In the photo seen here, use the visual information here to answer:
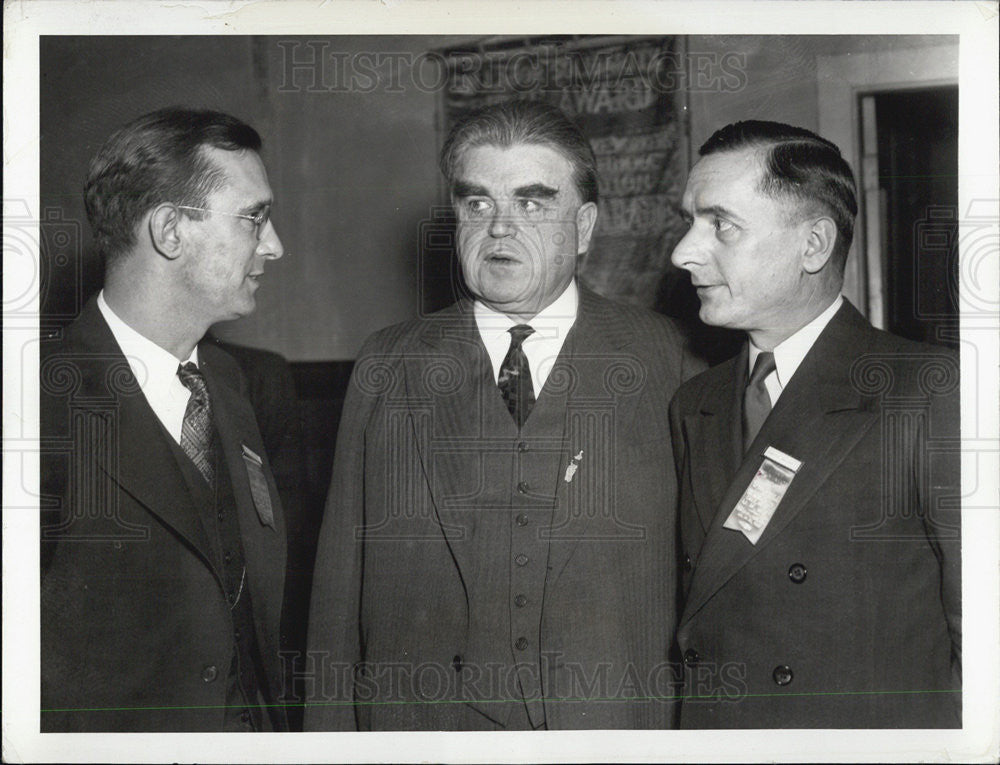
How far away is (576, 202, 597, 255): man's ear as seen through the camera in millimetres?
2031

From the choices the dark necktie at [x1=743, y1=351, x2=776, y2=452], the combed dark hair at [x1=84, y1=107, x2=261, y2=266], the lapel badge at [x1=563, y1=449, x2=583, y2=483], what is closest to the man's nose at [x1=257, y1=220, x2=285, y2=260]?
the combed dark hair at [x1=84, y1=107, x2=261, y2=266]

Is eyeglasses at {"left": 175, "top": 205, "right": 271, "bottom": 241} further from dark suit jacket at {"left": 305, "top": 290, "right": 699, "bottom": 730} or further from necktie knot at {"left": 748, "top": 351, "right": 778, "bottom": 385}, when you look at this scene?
necktie knot at {"left": 748, "top": 351, "right": 778, "bottom": 385}

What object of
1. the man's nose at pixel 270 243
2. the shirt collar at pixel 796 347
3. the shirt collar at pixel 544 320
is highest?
the man's nose at pixel 270 243

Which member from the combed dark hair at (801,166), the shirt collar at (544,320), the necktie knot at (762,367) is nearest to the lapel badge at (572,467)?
the shirt collar at (544,320)

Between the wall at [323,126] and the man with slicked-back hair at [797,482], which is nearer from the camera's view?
the man with slicked-back hair at [797,482]

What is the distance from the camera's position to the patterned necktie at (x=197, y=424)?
2.03 meters

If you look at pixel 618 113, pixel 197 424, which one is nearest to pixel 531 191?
pixel 618 113

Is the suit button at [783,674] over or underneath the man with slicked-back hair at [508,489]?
underneath

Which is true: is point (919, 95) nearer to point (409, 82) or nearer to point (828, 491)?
point (828, 491)

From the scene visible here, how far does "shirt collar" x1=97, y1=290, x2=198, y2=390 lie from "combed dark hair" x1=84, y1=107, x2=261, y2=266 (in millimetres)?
137

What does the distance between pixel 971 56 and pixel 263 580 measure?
6.05 feet

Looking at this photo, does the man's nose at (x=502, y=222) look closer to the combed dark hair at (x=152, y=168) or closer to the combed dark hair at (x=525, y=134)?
the combed dark hair at (x=525, y=134)

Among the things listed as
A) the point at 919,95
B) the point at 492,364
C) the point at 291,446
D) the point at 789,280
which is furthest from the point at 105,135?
the point at 919,95

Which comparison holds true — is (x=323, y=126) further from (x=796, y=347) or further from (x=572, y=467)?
(x=796, y=347)
